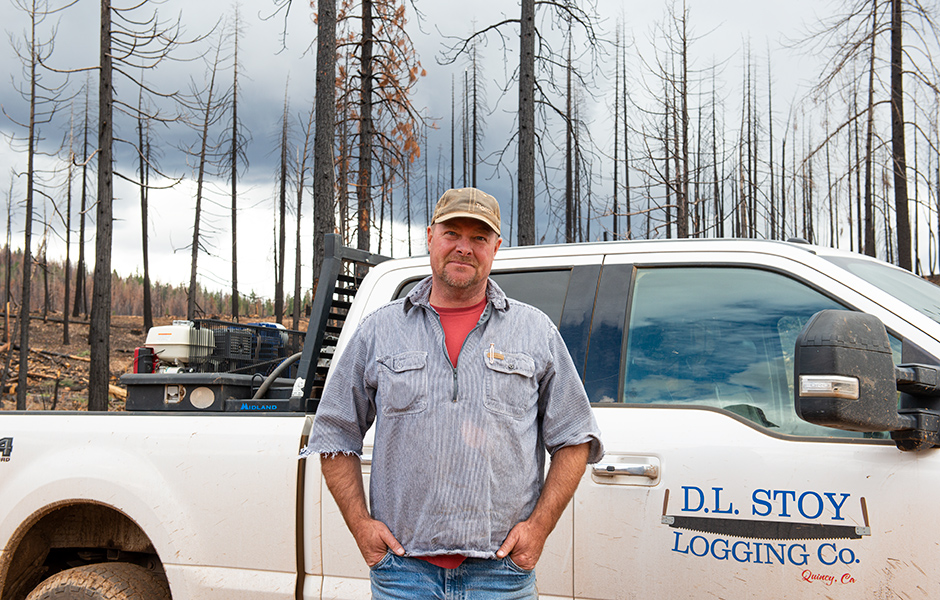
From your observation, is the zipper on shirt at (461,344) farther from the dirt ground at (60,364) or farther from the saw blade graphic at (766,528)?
the dirt ground at (60,364)

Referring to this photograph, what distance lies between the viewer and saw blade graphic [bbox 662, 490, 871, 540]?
2.48 m

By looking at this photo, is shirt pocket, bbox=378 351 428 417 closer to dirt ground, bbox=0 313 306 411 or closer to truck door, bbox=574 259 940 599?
truck door, bbox=574 259 940 599

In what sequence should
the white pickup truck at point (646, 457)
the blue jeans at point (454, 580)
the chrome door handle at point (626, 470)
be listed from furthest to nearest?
the chrome door handle at point (626, 470) → the white pickup truck at point (646, 457) → the blue jeans at point (454, 580)

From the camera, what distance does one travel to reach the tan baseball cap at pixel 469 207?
88.7 inches

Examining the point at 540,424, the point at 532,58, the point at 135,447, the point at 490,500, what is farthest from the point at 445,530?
the point at 532,58

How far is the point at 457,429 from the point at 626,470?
91 centimetres

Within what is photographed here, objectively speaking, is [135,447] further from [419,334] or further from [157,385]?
[419,334]

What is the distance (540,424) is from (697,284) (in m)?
1.07

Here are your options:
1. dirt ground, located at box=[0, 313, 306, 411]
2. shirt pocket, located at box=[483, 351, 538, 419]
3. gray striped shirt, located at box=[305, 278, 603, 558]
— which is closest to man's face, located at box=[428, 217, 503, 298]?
Result: gray striped shirt, located at box=[305, 278, 603, 558]

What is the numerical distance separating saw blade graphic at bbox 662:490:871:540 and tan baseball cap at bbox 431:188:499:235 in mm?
1192

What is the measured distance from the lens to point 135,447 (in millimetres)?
3449

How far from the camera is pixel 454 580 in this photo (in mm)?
2051

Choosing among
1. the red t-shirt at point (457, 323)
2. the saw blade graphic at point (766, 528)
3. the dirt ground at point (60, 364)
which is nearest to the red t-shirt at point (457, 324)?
the red t-shirt at point (457, 323)

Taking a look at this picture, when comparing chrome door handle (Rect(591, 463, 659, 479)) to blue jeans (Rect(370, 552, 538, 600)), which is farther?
chrome door handle (Rect(591, 463, 659, 479))
